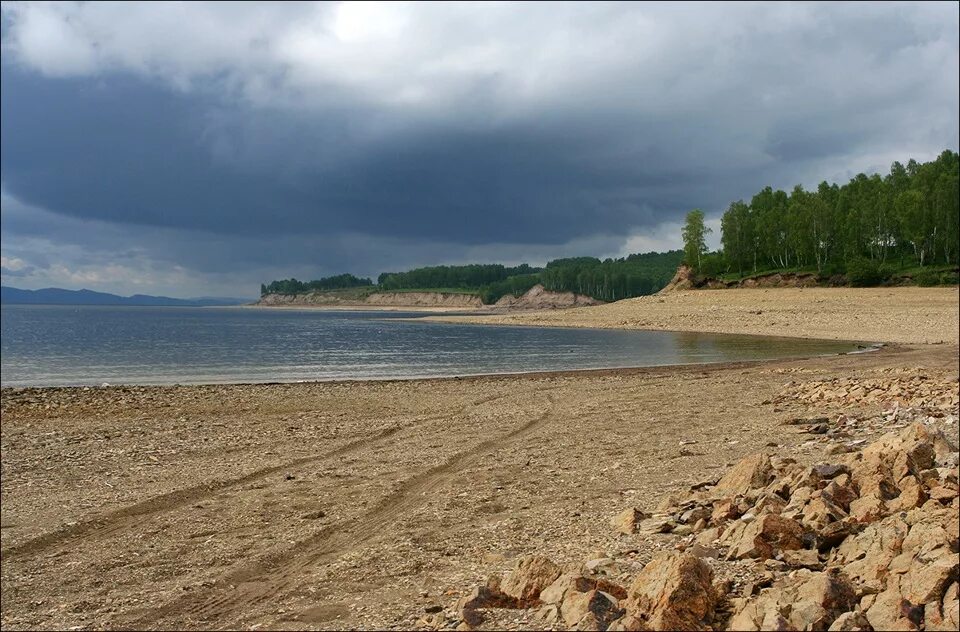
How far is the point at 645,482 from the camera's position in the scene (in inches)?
410

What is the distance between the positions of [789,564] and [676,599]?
63.1 inches

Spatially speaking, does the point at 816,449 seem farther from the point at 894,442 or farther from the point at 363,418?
the point at 363,418

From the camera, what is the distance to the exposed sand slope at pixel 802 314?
5066 cm

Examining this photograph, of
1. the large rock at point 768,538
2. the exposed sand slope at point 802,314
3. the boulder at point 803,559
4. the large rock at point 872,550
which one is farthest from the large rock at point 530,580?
the exposed sand slope at point 802,314

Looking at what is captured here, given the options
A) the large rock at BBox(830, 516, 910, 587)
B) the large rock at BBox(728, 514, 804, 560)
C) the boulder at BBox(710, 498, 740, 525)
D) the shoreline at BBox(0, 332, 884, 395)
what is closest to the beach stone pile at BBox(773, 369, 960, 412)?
the boulder at BBox(710, 498, 740, 525)

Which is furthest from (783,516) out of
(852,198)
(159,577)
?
(852,198)

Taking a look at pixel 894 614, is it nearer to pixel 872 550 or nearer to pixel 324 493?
pixel 872 550

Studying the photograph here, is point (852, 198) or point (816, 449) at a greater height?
point (852, 198)

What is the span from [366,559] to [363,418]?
11.7 metres

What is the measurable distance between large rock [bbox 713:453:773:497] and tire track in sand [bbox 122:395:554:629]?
14.2 feet

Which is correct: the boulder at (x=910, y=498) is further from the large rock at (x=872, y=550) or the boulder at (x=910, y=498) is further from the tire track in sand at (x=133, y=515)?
the tire track in sand at (x=133, y=515)

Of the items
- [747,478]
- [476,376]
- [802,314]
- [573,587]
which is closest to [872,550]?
[573,587]

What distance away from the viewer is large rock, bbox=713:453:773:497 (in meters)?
8.09

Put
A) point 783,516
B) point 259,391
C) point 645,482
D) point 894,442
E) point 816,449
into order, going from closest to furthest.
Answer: point 783,516, point 894,442, point 645,482, point 816,449, point 259,391
